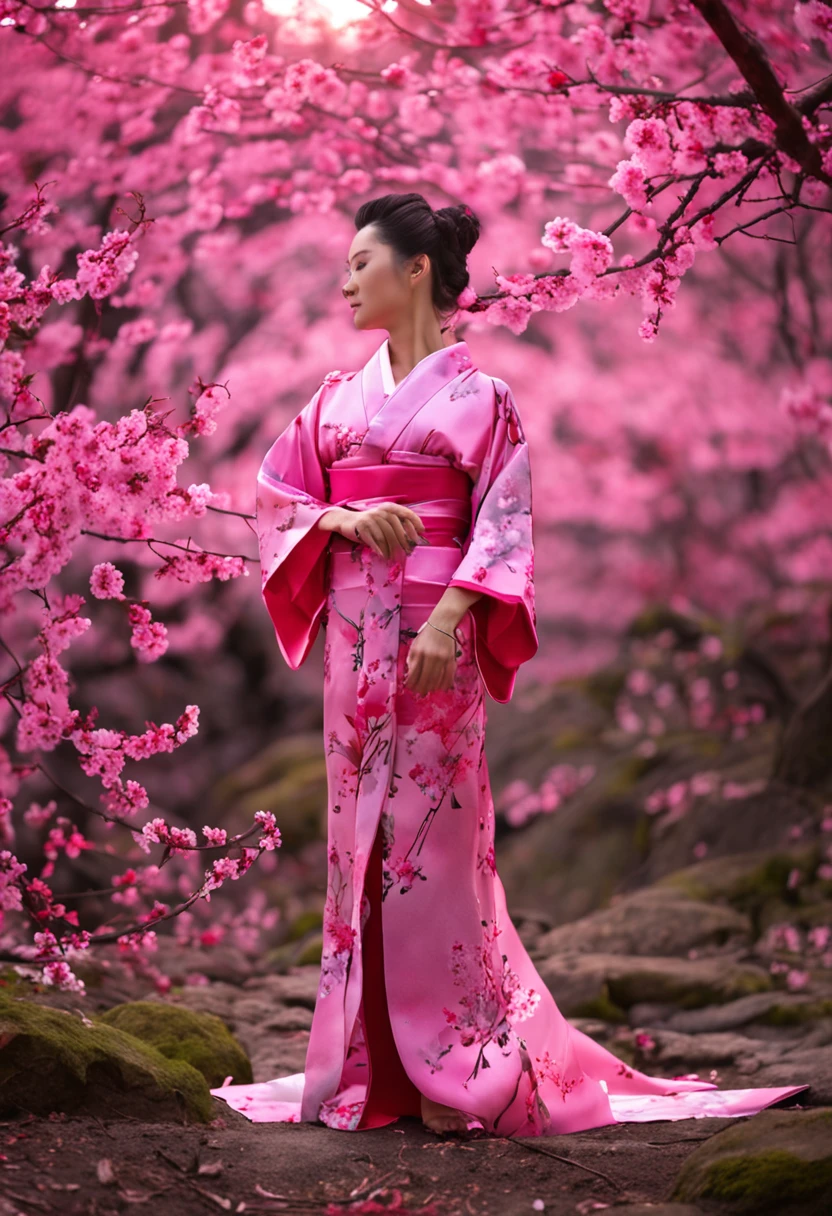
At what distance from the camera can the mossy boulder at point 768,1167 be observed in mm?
2463

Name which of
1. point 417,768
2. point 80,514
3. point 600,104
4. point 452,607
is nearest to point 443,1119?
point 417,768

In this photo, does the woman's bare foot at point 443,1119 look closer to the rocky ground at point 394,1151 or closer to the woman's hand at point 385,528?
the rocky ground at point 394,1151

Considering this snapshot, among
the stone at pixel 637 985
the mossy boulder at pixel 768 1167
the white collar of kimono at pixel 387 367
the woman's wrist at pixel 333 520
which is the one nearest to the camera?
the mossy boulder at pixel 768 1167

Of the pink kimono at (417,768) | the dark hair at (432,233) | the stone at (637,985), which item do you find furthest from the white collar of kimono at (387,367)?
the stone at (637,985)

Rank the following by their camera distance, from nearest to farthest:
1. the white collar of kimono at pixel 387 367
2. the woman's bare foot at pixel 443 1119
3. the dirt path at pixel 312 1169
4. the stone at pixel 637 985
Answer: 1. the dirt path at pixel 312 1169
2. the woman's bare foot at pixel 443 1119
3. the white collar of kimono at pixel 387 367
4. the stone at pixel 637 985

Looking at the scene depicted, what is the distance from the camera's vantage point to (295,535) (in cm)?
349

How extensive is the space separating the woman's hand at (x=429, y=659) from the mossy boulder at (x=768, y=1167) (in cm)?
129

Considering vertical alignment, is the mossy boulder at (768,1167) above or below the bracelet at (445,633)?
below

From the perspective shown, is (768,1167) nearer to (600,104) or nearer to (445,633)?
(445,633)

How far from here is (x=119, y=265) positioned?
381cm

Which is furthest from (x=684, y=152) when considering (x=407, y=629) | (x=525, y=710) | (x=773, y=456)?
(x=773, y=456)

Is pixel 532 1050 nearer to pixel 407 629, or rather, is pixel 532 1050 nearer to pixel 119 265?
pixel 407 629

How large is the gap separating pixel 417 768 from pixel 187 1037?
4.32ft

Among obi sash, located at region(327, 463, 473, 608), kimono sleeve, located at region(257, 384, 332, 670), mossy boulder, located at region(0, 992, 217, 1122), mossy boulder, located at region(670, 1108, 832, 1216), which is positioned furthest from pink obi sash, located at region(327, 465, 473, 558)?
mossy boulder, located at region(670, 1108, 832, 1216)
